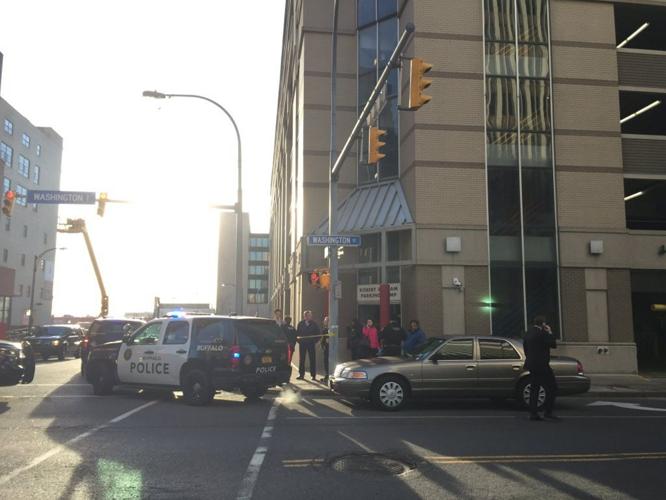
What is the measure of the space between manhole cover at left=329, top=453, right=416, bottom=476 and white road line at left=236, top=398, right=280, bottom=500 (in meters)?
0.84

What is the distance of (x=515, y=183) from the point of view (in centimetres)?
1867

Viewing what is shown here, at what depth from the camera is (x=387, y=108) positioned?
2081 centimetres

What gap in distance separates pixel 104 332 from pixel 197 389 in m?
7.57

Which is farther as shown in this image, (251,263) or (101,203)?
(251,263)

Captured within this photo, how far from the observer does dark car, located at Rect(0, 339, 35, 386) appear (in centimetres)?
1205

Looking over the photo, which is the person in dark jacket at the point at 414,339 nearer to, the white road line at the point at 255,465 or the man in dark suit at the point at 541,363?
the man in dark suit at the point at 541,363

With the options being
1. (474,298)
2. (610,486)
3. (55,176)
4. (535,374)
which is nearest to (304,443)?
(610,486)

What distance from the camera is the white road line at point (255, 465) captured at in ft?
18.1

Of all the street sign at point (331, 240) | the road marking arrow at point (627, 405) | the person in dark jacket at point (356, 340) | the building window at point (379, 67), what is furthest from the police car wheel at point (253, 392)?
the building window at point (379, 67)

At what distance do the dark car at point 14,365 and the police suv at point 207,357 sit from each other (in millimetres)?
1996

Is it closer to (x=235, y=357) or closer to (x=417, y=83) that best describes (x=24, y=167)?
(x=235, y=357)

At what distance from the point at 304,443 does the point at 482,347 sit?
194 inches

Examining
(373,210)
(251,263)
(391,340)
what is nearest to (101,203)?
(373,210)

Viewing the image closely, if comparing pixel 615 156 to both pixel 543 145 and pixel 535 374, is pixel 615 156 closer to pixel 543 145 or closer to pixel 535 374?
pixel 543 145
